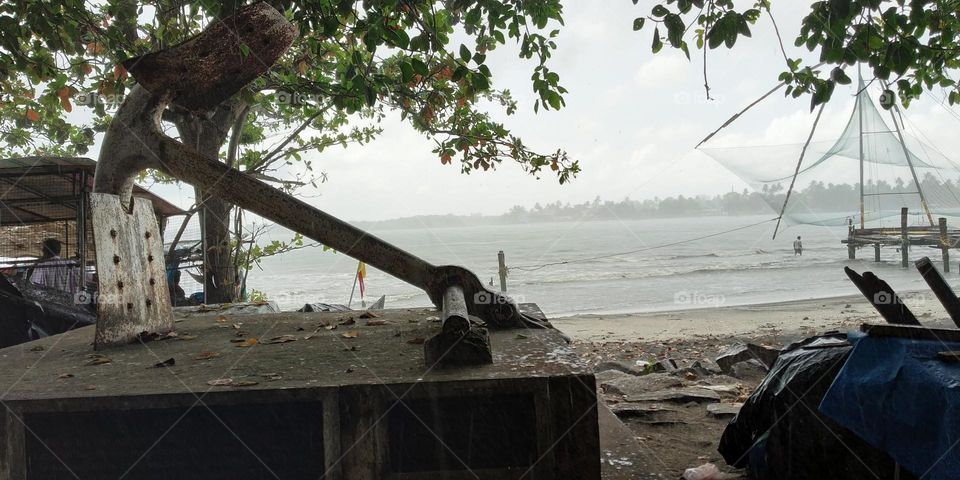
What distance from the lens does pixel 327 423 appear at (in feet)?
6.09

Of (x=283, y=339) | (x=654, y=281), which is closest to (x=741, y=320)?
(x=654, y=281)

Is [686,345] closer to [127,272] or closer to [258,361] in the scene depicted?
[258,361]

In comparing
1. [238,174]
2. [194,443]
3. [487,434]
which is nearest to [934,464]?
[487,434]

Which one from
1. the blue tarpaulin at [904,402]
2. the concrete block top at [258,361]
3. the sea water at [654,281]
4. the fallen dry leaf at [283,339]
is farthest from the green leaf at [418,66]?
the sea water at [654,281]

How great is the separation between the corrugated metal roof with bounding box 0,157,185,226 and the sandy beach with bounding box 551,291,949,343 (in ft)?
28.7

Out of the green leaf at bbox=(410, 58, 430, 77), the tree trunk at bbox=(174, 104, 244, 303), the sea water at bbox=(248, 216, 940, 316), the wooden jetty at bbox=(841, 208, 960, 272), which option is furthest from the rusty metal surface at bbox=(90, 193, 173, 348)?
the wooden jetty at bbox=(841, 208, 960, 272)

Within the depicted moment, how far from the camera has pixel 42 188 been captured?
7.20 m

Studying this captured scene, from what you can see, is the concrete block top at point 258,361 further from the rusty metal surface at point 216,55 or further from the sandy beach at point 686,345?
the rusty metal surface at point 216,55

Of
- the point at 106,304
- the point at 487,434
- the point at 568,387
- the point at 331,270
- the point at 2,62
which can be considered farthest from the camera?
the point at 331,270

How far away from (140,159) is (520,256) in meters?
42.9

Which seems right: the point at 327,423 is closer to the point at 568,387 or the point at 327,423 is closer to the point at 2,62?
the point at 568,387

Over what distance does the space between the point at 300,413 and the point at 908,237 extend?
90.9 ft

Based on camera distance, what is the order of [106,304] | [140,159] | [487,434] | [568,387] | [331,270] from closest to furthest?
[568,387], [487,434], [106,304], [140,159], [331,270]

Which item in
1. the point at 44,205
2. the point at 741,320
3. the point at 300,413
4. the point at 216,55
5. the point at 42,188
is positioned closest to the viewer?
the point at 300,413
